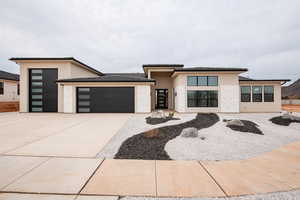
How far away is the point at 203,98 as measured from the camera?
13.5m

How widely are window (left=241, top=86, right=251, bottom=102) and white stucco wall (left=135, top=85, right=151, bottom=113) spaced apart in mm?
10428

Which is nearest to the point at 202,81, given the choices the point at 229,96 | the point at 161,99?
the point at 229,96

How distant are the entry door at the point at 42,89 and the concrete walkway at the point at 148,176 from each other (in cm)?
1300

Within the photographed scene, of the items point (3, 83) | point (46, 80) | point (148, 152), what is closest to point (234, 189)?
point (148, 152)

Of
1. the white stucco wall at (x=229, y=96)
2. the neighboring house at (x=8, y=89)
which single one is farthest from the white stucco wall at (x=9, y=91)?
the white stucco wall at (x=229, y=96)

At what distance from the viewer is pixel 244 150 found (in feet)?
14.3

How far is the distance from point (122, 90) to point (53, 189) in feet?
37.6

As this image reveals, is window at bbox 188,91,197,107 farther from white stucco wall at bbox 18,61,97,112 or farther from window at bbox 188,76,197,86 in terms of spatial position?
white stucco wall at bbox 18,61,97,112

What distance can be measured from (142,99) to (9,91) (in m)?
20.5

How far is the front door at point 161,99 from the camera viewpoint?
1786 centimetres

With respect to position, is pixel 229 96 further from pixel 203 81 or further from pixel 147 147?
pixel 147 147

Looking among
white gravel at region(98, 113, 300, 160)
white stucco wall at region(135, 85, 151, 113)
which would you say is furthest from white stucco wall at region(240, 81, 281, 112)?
white stucco wall at region(135, 85, 151, 113)

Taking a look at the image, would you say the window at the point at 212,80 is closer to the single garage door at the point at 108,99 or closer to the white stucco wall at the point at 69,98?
the single garage door at the point at 108,99

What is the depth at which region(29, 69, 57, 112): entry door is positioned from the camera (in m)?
14.5
